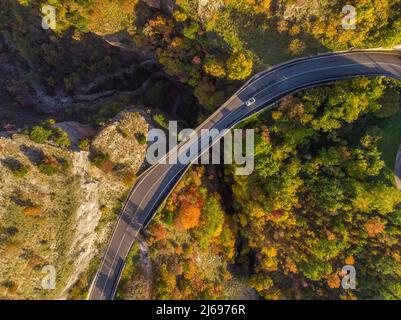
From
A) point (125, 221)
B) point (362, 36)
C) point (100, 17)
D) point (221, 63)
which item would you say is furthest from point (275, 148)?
point (100, 17)

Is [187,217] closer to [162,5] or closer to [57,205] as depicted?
[57,205]

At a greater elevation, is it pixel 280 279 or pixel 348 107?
pixel 348 107

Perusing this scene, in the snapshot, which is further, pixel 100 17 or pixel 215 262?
pixel 215 262

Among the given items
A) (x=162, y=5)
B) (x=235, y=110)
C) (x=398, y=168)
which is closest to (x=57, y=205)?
(x=235, y=110)

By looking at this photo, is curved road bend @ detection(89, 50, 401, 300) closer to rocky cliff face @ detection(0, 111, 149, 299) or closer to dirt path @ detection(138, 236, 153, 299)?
dirt path @ detection(138, 236, 153, 299)

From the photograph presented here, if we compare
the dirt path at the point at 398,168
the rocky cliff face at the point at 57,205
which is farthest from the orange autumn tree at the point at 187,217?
the dirt path at the point at 398,168

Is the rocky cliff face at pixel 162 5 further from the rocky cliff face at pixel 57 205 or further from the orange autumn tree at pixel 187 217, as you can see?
the orange autumn tree at pixel 187 217

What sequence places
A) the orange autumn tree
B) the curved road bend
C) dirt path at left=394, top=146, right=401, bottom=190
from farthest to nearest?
the orange autumn tree, the curved road bend, dirt path at left=394, top=146, right=401, bottom=190

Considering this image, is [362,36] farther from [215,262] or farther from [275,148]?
[215,262]

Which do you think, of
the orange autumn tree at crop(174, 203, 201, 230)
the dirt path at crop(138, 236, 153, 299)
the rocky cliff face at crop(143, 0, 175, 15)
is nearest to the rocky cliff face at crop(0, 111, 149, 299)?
the dirt path at crop(138, 236, 153, 299)
